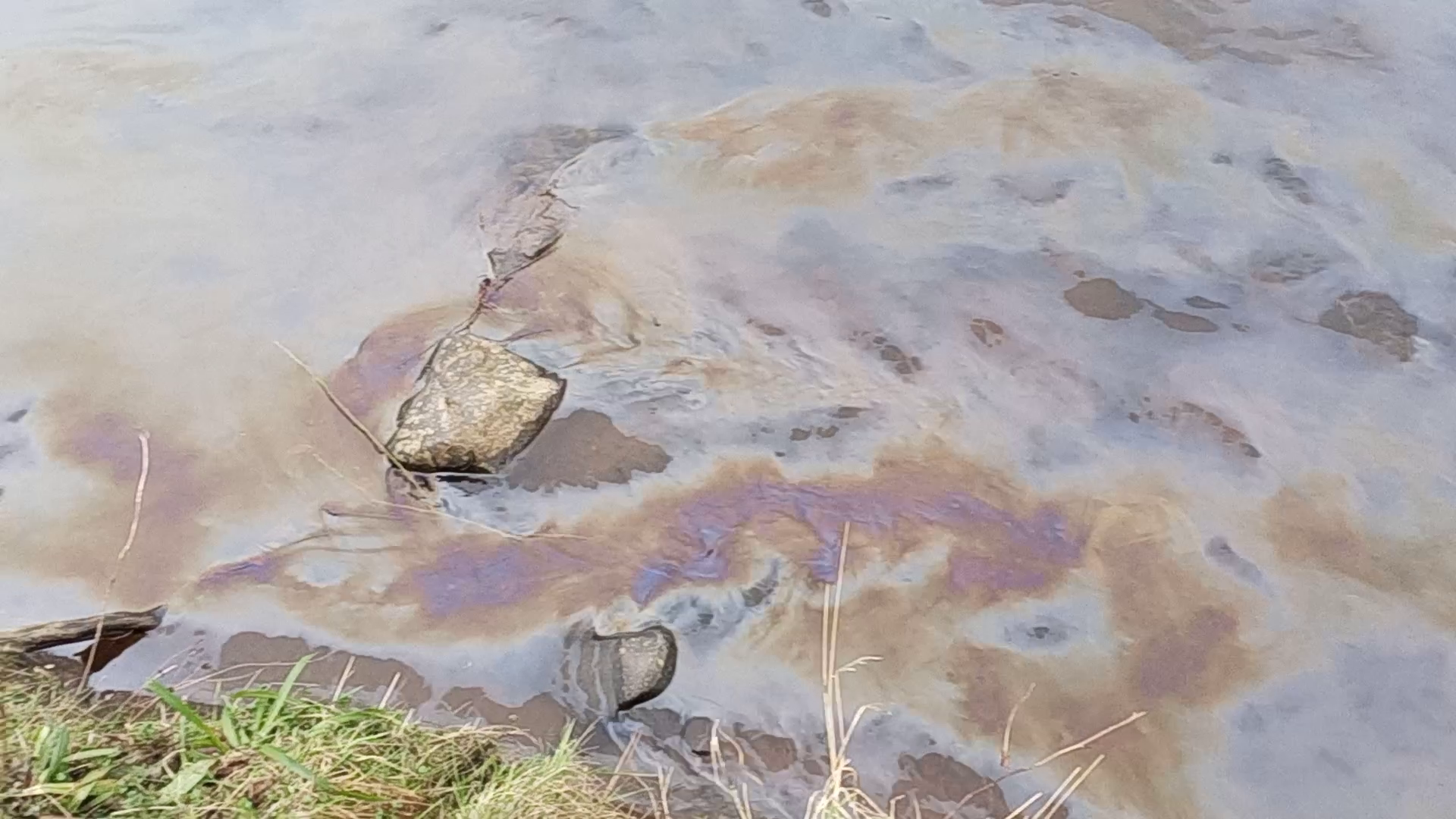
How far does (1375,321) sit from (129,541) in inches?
126

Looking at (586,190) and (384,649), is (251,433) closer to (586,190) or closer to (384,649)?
(384,649)

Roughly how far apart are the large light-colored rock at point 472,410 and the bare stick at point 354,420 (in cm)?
2

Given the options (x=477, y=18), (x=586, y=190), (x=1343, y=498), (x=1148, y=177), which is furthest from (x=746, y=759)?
(x=477, y=18)

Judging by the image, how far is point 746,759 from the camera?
7.54 feet

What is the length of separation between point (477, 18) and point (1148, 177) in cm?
248

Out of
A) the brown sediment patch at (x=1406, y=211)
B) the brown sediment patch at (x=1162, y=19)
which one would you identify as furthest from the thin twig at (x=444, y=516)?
the brown sediment patch at (x=1162, y=19)

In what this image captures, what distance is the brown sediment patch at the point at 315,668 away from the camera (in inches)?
96.0

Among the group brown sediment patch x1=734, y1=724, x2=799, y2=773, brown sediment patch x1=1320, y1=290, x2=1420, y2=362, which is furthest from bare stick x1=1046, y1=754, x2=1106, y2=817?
brown sediment patch x1=1320, y1=290, x2=1420, y2=362

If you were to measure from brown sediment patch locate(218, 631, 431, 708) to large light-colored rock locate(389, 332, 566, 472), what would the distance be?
1.66ft

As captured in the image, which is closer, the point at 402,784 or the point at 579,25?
the point at 402,784

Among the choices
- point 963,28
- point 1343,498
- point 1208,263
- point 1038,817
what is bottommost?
point 1038,817

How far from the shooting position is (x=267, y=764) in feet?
6.47

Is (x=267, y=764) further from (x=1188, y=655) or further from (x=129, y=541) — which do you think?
(x=1188, y=655)

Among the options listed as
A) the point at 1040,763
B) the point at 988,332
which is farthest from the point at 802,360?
the point at 1040,763
